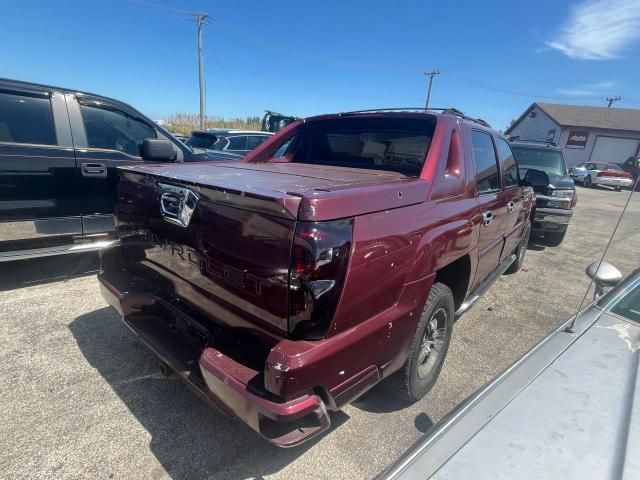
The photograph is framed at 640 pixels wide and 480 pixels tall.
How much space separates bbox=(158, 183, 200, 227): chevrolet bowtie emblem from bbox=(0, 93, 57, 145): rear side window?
2.64 metres

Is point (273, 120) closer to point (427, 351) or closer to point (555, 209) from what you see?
point (555, 209)

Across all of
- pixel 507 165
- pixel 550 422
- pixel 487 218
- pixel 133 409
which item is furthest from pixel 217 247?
pixel 507 165

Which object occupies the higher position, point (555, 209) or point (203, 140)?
point (203, 140)

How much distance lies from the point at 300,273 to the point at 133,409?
1.61 metres

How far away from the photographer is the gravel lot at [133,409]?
6.18ft

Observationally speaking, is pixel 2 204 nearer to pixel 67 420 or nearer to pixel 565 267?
pixel 67 420

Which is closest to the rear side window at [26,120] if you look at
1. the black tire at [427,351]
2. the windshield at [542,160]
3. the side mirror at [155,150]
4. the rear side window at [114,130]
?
the rear side window at [114,130]

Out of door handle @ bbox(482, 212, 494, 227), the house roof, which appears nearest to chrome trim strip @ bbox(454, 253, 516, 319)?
door handle @ bbox(482, 212, 494, 227)

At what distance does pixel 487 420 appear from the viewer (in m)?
1.21

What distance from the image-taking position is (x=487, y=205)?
2.87 meters

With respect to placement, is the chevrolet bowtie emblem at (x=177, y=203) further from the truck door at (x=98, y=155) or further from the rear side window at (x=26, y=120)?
the rear side window at (x=26, y=120)

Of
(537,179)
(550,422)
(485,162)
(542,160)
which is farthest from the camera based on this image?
(542,160)

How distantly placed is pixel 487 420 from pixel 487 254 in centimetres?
213

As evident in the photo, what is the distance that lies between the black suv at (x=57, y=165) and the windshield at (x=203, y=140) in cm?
463
